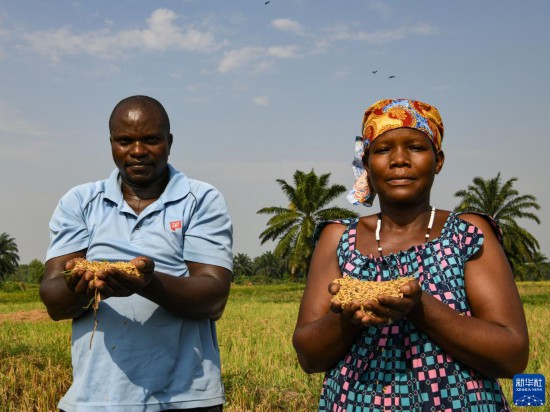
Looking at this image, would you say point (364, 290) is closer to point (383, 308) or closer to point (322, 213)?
point (383, 308)

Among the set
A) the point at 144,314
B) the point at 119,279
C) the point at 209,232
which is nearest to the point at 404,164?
the point at 209,232

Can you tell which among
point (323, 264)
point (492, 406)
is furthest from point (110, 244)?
point (492, 406)

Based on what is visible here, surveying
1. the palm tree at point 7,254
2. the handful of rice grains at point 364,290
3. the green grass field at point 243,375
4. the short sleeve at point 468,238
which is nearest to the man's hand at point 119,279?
the handful of rice grains at point 364,290

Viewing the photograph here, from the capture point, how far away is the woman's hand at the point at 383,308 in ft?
5.40

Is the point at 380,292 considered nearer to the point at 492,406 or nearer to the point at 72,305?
the point at 492,406

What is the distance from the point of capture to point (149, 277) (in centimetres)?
212

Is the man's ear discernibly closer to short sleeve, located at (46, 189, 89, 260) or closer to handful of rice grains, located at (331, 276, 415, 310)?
handful of rice grains, located at (331, 276, 415, 310)

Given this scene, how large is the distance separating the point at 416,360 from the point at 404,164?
2.06 feet

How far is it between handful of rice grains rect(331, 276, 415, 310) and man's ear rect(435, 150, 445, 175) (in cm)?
52

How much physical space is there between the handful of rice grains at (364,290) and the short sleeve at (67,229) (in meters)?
1.16

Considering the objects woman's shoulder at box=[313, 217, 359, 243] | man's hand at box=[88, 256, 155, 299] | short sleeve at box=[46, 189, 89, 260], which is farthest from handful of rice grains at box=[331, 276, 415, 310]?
short sleeve at box=[46, 189, 89, 260]

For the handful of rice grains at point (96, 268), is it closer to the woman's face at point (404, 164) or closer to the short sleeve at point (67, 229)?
the short sleeve at point (67, 229)

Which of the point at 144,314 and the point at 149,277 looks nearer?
the point at 149,277

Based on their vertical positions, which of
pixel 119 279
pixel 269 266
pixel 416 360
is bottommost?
pixel 416 360
